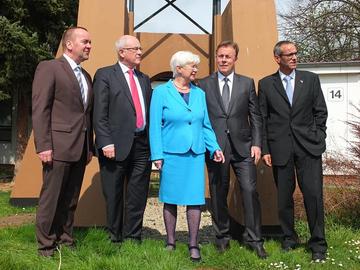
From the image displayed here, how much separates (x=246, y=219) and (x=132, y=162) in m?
1.26

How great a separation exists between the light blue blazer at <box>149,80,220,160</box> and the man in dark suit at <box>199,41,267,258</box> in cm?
24

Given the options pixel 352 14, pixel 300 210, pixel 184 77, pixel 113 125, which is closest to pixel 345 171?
pixel 300 210

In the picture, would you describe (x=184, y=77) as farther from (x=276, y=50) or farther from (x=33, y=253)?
(x=33, y=253)

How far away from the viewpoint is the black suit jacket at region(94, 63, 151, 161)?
4457mm

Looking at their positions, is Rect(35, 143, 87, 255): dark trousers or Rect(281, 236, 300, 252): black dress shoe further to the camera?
Rect(281, 236, 300, 252): black dress shoe

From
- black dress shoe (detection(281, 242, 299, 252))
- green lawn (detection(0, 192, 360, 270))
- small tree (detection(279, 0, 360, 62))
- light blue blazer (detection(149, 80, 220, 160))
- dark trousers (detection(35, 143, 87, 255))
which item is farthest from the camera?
small tree (detection(279, 0, 360, 62))

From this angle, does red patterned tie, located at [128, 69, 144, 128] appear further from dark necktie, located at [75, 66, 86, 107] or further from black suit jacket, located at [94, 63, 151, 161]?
dark necktie, located at [75, 66, 86, 107]

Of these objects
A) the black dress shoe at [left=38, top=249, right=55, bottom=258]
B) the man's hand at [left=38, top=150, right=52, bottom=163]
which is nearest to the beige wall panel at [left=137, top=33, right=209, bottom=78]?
the man's hand at [left=38, top=150, right=52, bottom=163]

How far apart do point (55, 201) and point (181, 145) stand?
49.1 inches

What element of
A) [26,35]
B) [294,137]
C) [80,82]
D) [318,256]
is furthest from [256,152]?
[26,35]

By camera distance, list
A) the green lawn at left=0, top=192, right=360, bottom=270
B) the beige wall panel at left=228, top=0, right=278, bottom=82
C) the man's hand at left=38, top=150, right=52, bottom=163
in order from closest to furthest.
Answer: the green lawn at left=0, top=192, right=360, bottom=270
the man's hand at left=38, top=150, right=52, bottom=163
the beige wall panel at left=228, top=0, right=278, bottom=82

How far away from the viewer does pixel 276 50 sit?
4.70 m

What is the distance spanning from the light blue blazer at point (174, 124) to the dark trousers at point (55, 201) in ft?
2.35

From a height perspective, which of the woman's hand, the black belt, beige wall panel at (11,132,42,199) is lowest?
beige wall panel at (11,132,42,199)
